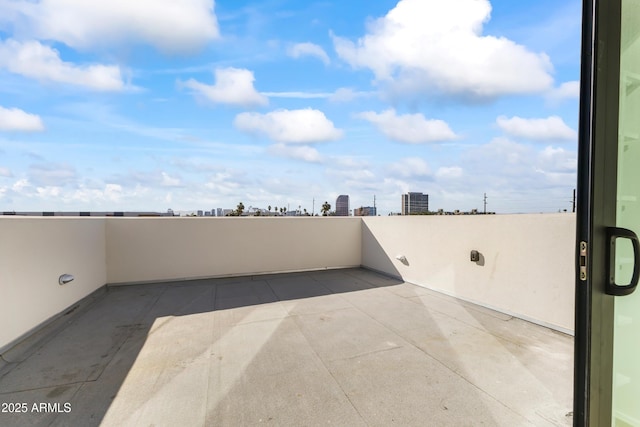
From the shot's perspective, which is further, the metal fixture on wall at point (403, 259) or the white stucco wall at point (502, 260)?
the metal fixture on wall at point (403, 259)

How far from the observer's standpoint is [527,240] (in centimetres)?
305

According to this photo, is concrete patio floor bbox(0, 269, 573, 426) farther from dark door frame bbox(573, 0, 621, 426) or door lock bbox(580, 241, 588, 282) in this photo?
Answer: door lock bbox(580, 241, 588, 282)

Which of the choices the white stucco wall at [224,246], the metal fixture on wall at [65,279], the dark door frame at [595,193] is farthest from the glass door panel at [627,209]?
the white stucco wall at [224,246]

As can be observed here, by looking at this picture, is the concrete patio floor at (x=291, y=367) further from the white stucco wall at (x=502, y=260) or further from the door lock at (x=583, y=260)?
the door lock at (x=583, y=260)

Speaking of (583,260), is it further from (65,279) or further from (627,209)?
(65,279)

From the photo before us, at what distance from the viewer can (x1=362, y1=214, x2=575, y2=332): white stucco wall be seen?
110 inches

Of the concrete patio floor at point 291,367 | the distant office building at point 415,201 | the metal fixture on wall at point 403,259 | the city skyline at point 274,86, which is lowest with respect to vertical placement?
the concrete patio floor at point 291,367

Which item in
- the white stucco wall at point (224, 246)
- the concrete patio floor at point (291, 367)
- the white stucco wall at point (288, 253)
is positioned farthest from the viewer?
the white stucco wall at point (224, 246)

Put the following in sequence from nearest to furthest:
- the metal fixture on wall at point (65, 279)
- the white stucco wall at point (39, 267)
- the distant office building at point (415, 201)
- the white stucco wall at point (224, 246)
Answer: the white stucco wall at point (39, 267)
the metal fixture on wall at point (65, 279)
the white stucco wall at point (224, 246)
the distant office building at point (415, 201)

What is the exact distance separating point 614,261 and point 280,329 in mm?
2652

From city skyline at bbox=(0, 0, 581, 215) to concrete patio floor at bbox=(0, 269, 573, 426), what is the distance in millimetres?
1534

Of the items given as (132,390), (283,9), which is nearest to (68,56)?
(283,9)

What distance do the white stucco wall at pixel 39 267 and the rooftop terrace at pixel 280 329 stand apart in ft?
0.06

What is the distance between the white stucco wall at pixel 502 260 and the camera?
110 inches
